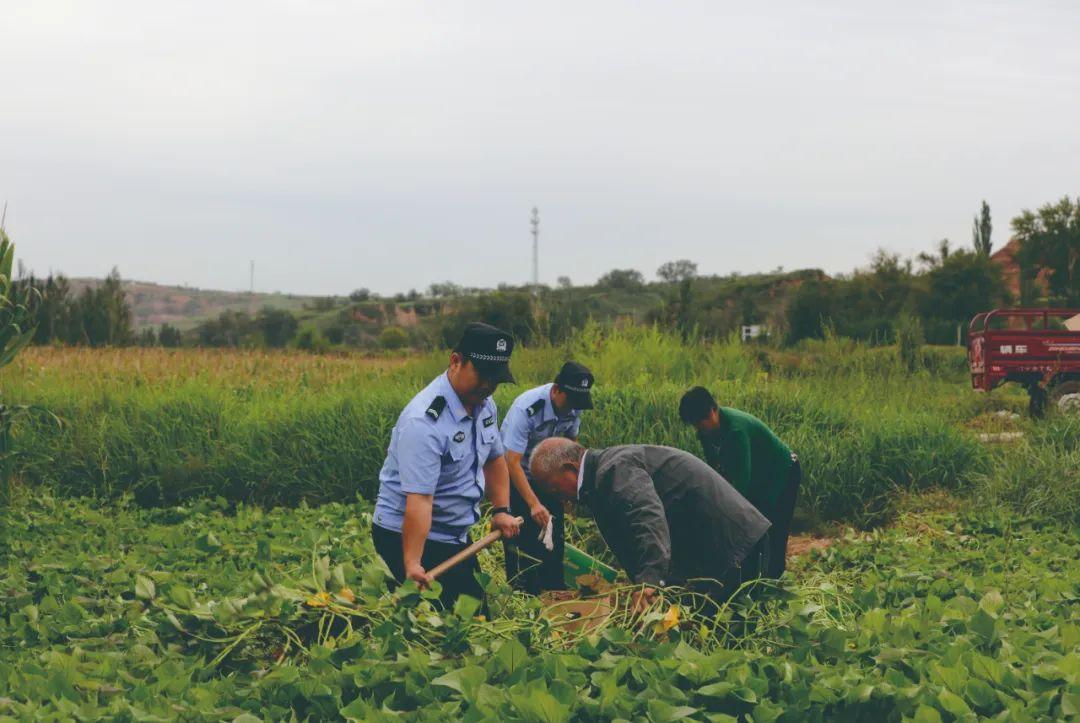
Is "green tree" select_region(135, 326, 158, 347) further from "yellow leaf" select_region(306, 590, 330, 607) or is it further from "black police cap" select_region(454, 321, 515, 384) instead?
"yellow leaf" select_region(306, 590, 330, 607)

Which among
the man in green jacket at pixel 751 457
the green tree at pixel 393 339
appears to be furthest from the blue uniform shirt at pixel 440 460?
the green tree at pixel 393 339

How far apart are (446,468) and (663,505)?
1058 millimetres

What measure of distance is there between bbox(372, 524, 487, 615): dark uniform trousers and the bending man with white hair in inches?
20.9

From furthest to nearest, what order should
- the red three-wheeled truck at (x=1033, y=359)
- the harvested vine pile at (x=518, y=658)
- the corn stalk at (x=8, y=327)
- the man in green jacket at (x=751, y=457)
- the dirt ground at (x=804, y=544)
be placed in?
the red three-wheeled truck at (x=1033, y=359), the dirt ground at (x=804, y=544), the corn stalk at (x=8, y=327), the man in green jacket at (x=751, y=457), the harvested vine pile at (x=518, y=658)

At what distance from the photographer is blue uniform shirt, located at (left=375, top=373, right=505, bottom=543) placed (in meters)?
4.43

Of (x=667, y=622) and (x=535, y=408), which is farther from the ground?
(x=535, y=408)

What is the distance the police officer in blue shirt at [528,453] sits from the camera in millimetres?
6031

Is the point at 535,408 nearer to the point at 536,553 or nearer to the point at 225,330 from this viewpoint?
the point at 536,553

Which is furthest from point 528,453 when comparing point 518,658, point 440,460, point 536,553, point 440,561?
point 518,658

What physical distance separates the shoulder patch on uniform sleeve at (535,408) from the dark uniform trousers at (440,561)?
6.21 ft

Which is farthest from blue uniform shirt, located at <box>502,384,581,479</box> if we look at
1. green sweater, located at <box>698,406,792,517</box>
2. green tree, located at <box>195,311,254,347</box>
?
green tree, located at <box>195,311,254,347</box>

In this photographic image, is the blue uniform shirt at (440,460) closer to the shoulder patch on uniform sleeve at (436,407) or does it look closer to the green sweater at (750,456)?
the shoulder patch on uniform sleeve at (436,407)

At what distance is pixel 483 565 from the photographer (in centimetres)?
691

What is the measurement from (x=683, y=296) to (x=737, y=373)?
18.7 meters
